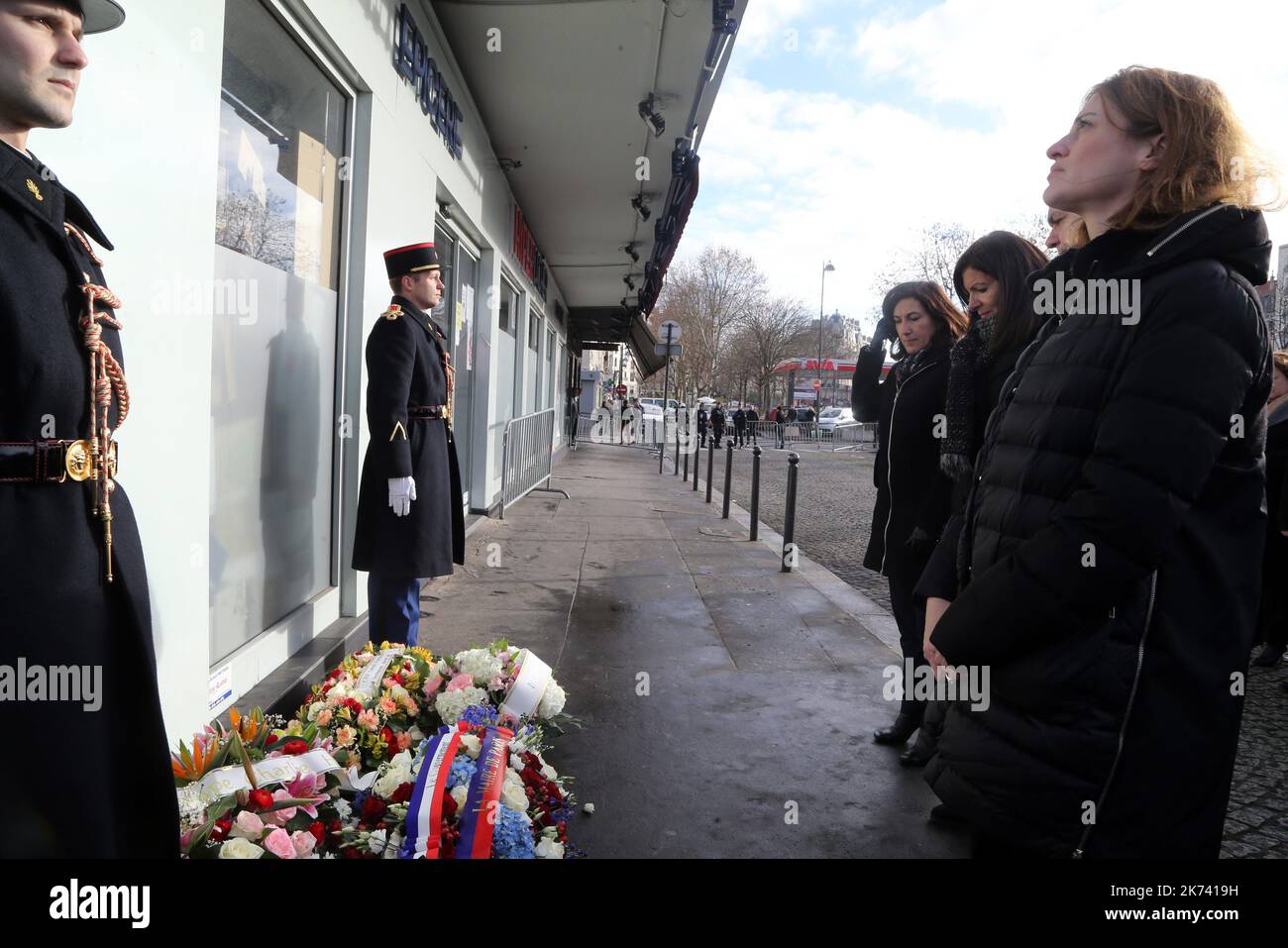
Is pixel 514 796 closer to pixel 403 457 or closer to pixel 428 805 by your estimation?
pixel 428 805

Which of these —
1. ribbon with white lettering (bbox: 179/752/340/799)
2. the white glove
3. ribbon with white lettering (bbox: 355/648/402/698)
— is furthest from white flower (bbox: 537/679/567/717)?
the white glove

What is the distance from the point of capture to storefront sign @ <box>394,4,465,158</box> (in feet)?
16.6

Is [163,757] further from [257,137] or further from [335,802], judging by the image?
[257,137]

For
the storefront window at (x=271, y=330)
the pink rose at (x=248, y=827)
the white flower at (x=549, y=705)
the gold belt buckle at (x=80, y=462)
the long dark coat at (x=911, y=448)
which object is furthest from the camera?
the long dark coat at (x=911, y=448)

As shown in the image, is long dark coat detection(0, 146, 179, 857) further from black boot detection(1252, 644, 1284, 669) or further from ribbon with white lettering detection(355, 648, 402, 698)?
black boot detection(1252, 644, 1284, 669)

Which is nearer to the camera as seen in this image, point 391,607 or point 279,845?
point 279,845

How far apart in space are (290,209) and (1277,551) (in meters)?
5.90

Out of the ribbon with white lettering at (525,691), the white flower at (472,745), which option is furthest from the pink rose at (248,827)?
the ribbon with white lettering at (525,691)

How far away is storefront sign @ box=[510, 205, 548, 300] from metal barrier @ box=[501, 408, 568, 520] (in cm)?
216

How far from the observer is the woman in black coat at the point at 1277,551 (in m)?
5.01

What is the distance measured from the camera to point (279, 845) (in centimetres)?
209

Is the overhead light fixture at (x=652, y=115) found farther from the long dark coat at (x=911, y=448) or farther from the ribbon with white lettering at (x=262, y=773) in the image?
the ribbon with white lettering at (x=262, y=773)

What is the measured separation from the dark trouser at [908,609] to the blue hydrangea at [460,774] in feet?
6.81
